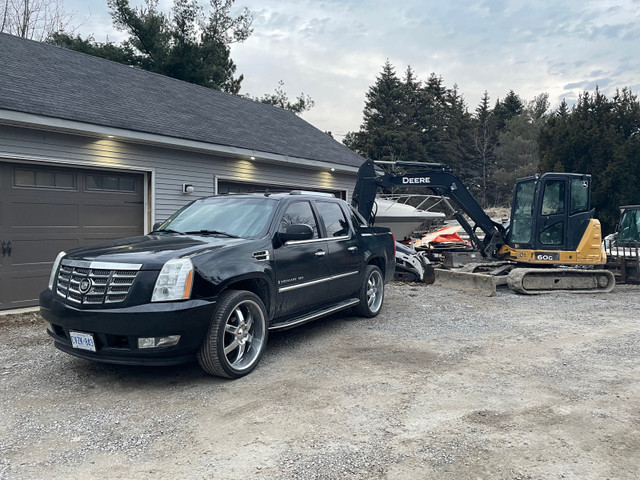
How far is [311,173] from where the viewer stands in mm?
13078

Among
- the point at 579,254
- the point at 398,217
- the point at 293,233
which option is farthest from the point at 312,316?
the point at 398,217

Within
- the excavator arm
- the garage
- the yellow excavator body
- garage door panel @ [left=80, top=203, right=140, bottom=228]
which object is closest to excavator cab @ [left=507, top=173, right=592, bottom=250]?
the yellow excavator body

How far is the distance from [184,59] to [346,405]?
23859 millimetres

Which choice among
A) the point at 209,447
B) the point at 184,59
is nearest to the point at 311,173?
the point at 209,447

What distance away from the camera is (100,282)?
414 centimetres

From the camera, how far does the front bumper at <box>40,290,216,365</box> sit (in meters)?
3.97

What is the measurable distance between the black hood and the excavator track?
7.50 meters

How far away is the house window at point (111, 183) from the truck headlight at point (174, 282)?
5341 millimetres

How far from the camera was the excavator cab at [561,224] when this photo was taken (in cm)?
1112

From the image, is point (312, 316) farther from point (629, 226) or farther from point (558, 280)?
point (629, 226)

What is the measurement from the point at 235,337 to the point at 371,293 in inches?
128

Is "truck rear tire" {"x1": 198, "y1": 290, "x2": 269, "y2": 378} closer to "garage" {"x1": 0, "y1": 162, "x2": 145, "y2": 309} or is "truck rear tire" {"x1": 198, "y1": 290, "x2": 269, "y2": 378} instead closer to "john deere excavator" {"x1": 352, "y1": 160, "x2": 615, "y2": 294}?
"garage" {"x1": 0, "y1": 162, "x2": 145, "y2": 309}

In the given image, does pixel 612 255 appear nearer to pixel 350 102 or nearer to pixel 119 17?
pixel 119 17

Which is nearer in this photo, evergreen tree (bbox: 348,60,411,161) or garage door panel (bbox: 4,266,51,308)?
garage door panel (bbox: 4,266,51,308)
